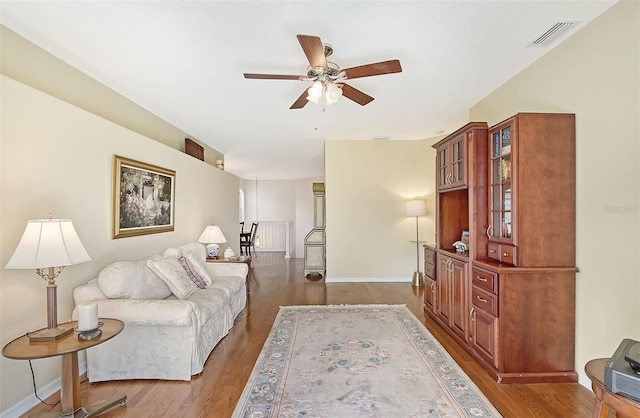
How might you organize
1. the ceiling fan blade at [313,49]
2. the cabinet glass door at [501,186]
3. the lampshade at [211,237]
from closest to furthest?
1. the ceiling fan blade at [313,49]
2. the cabinet glass door at [501,186]
3. the lampshade at [211,237]

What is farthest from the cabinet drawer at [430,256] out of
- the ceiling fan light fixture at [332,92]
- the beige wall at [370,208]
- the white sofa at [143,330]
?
the white sofa at [143,330]

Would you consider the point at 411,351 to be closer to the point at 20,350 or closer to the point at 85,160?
the point at 20,350

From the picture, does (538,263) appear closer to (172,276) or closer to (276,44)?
(276,44)

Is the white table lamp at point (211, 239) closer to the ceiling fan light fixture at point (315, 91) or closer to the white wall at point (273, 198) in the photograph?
the ceiling fan light fixture at point (315, 91)

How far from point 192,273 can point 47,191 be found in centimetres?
157

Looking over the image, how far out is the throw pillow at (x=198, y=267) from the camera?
3566mm

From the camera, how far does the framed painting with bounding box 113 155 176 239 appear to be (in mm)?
3082

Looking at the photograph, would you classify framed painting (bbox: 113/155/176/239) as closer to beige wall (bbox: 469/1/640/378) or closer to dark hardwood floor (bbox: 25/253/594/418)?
dark hardwood floor (bbox: 25/253/594/418)

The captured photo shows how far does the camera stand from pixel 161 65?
272 centimetres

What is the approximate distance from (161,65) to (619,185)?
363 centimetres

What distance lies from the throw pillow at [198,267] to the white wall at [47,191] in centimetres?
49

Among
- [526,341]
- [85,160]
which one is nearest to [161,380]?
[85,160]

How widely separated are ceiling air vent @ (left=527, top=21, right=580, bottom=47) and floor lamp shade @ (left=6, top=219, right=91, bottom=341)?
11.9 ft

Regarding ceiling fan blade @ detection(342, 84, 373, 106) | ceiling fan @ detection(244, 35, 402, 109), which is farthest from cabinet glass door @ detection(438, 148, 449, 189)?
ceiling fan @ detection(244, 35, 402, 109)
